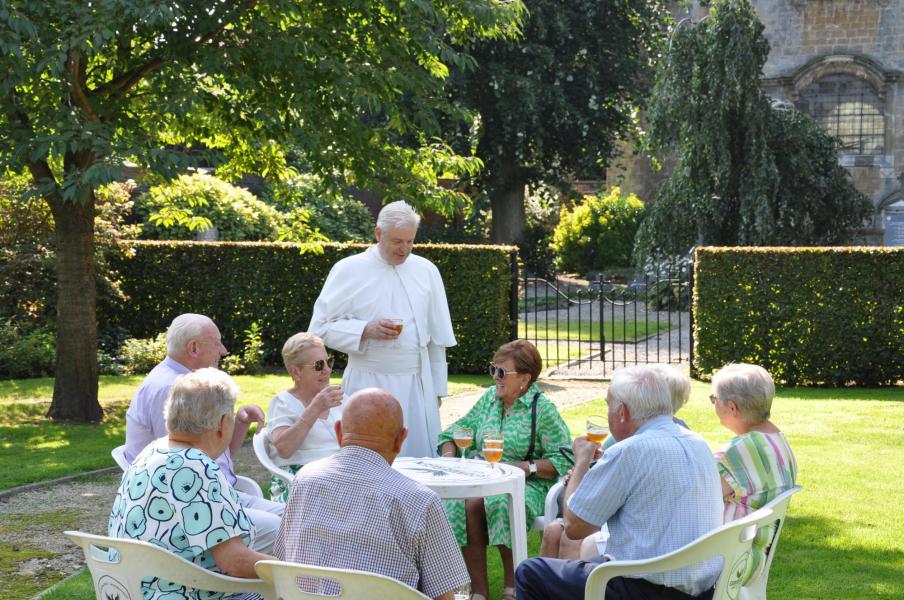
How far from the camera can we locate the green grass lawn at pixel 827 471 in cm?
609

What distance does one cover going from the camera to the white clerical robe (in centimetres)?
645

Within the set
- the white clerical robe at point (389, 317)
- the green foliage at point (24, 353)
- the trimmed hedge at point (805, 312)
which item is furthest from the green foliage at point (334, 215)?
the white clerical robe at point (389, 317)

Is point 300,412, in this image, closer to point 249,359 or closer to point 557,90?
point 249,359

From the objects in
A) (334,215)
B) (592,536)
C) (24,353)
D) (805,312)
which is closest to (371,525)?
(592,536)

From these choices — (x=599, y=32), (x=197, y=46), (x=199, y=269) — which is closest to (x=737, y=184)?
(x=599, y=32)

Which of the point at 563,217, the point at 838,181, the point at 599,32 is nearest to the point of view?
the point at 838,181

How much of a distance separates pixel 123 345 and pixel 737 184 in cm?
1324

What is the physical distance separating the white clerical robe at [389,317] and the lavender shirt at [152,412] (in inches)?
47.7

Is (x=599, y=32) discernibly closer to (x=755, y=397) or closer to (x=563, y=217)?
(x=563, y=217)

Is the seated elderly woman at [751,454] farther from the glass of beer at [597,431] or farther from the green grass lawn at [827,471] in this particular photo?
the green grass lawn at [827,471]

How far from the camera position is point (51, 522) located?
761 cm

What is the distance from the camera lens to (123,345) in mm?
15961

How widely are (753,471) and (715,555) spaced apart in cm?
82

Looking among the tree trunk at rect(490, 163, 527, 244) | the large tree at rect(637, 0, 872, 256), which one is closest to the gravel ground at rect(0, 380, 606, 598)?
the large tree at rect(637, 0, 872, 256)
